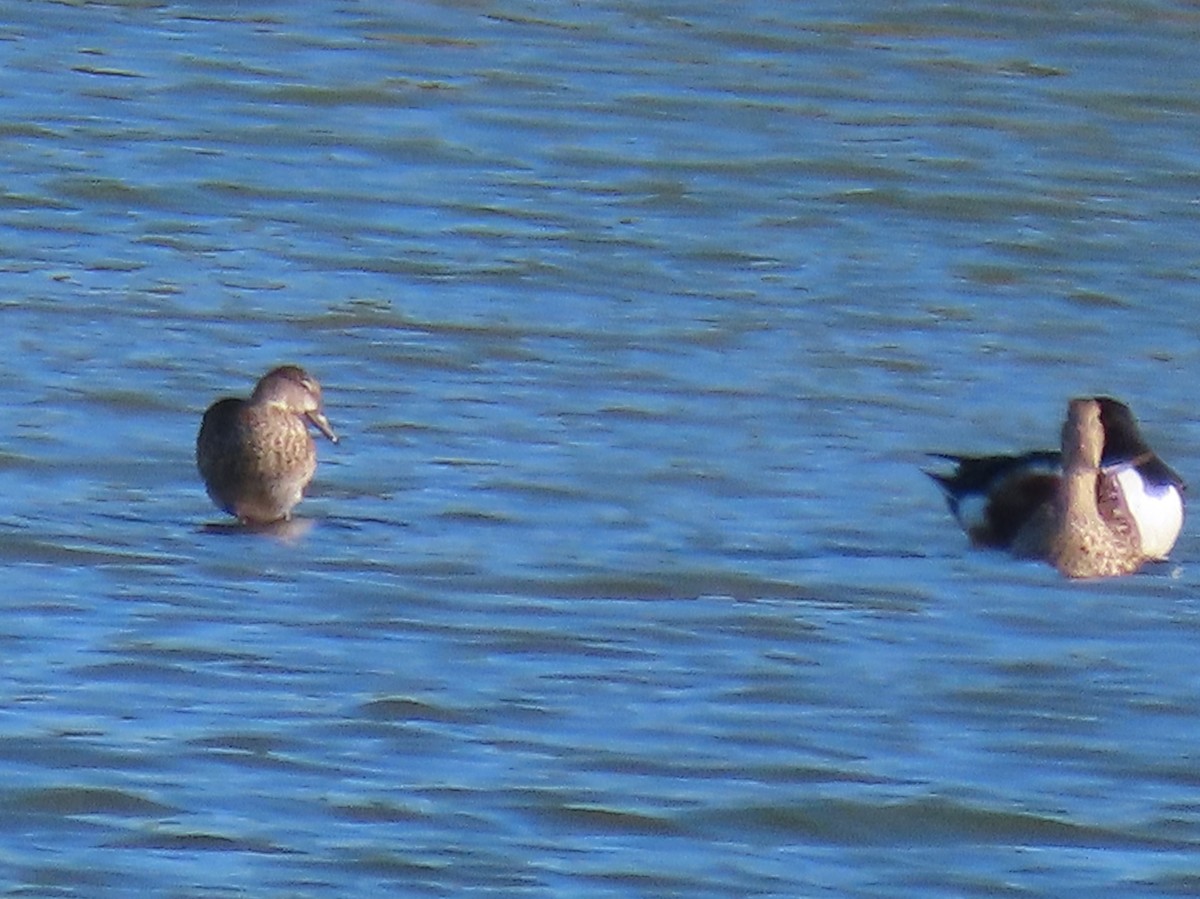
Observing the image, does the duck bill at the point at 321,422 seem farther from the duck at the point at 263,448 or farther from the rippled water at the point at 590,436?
the rippled water at the point at 590,436

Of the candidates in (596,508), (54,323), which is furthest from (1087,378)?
(54,323)

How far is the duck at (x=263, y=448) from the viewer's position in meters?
9.68

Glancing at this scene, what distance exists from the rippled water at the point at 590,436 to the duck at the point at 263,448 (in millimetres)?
160

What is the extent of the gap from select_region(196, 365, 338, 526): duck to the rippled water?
0.52 ft

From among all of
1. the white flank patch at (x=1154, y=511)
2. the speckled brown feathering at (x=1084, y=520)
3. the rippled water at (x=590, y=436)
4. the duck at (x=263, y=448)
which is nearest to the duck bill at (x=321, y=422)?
the duck at (x=263, y=448)

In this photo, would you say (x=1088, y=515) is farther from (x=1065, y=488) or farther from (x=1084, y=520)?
(x=1065, y=488)

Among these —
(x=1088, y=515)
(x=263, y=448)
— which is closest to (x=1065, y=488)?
(x=1088, y=515)

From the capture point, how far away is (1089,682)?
8.36 m

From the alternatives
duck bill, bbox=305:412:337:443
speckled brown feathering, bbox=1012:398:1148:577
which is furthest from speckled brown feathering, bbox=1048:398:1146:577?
duck bill, bbox=305:412:337:443

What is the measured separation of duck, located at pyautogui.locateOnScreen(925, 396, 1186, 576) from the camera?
9.91 m

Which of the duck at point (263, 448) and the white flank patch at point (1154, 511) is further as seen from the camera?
the white flank patch at point (1154, 511)

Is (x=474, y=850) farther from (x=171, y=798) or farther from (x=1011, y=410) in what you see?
(x=1011, y=410)

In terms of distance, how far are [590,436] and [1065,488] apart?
4.43 ft

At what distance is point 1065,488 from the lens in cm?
1049
